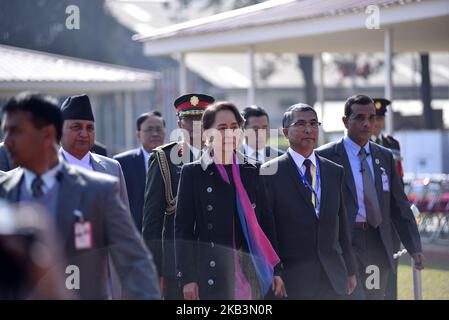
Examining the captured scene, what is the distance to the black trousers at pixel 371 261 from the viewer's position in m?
8.45

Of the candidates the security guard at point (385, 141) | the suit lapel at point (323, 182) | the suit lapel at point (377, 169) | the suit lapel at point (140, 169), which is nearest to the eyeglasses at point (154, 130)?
the suit lapel at point (140, 169)

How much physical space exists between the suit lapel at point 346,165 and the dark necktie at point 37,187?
4.24 meters

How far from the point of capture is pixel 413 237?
27.4 ft

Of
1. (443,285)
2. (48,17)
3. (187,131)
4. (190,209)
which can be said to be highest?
(48,17)

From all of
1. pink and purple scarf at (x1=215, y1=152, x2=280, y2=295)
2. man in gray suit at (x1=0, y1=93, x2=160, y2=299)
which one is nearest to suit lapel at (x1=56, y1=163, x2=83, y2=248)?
man in gray suit at (x1=0, y1=93, x2=160, y2=299)

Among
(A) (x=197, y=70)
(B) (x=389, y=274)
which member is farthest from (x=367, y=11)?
(A) (x=197, y=70)

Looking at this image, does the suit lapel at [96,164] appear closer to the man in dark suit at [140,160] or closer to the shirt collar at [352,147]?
the man in dark suit at [140,160]

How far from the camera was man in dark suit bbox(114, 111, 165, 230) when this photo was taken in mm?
9438

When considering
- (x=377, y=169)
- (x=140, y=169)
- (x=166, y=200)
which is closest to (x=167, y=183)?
(x=166, y=200)

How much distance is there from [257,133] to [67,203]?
621cm

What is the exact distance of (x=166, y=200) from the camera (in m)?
7.70

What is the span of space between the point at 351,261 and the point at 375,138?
11.6 feet
